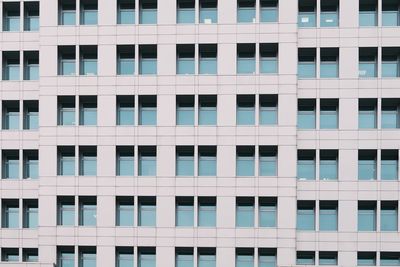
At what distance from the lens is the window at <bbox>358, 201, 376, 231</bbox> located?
78.3ft

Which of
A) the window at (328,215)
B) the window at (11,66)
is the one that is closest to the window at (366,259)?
the window at (328,215)

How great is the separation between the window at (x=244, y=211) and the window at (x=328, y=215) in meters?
3.79

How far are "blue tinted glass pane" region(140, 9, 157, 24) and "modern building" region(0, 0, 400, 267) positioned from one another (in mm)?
81

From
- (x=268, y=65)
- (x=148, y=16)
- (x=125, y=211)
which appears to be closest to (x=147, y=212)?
(x=125, y=211)

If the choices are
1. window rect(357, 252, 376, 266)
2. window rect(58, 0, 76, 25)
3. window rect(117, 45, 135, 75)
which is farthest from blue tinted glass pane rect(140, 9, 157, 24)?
window rect(357, 252, 376, 266)

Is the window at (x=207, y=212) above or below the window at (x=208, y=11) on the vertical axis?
below

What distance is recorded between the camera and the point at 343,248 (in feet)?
77.0

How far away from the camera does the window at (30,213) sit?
82.4 ft

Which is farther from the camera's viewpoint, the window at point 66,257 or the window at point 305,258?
the window at point 66,257

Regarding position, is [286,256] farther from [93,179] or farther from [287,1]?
[287,1]

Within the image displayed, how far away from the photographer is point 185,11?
25.2 m

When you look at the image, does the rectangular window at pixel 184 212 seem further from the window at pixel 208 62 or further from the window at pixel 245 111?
the window at pixel 208 62

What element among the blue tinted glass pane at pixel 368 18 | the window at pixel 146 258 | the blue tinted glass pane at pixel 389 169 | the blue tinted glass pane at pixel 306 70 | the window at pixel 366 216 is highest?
the blue tinted glass pane at pixel 368 18

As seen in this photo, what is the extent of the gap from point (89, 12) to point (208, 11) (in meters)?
6.88
